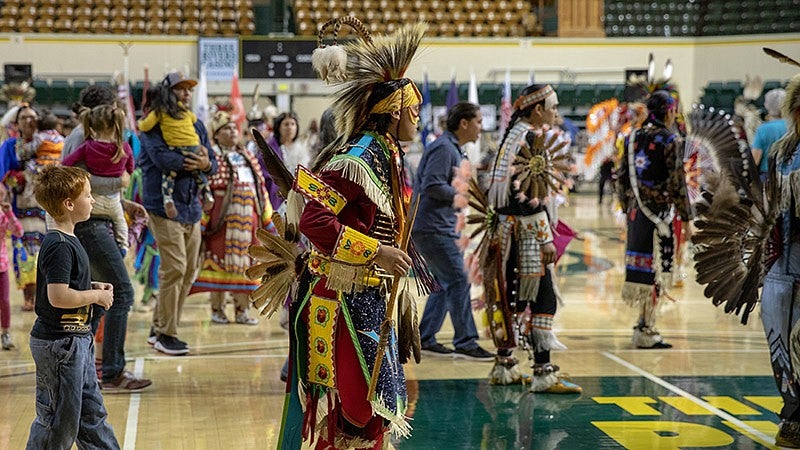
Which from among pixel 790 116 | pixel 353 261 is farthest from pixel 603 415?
pixel 353 261

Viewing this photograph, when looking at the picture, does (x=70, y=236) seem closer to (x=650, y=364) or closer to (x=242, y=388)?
(x=242, y=388)

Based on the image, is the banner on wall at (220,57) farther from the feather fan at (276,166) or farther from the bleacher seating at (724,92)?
the feather fan at (276,166)

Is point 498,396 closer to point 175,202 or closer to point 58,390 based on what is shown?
point 175,202

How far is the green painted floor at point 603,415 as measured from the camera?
4.58m

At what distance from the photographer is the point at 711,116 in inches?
276

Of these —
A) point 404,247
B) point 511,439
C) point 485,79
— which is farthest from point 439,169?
point 485,79

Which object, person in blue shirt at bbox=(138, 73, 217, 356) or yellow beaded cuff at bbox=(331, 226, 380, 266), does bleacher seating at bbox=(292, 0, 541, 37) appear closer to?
person in blue shirt at bbox=(138, 73, 217, 356)

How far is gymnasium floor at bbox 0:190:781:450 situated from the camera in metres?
4.62

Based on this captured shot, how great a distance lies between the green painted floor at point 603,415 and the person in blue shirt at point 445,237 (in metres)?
0.68

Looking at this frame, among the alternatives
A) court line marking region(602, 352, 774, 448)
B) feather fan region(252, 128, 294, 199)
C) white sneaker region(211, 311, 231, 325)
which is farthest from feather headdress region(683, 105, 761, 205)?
feather fan region(252, 128, 294, 199)

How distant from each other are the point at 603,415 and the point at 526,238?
3.09 ft

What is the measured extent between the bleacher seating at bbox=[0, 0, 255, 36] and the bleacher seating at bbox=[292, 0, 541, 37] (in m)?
1.23

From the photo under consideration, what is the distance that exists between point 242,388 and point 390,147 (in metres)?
2.51

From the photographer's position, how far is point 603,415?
5.02 meters
